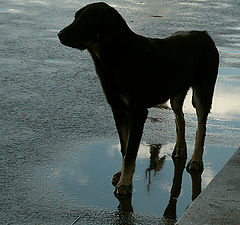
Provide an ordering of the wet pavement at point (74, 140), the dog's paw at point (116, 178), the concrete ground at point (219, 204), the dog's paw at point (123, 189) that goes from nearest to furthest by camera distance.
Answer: the concrete ground at point (219, 204), the wet pavement at point (74, 140), the dog's paw at point (123, 189), the dog's paw at point (116, 178)

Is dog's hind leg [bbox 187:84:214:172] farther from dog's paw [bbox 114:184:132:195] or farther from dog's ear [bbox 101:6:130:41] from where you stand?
dog's ear [bbox 101:6:130:41]

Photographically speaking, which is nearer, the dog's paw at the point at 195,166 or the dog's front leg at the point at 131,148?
the dog's front leg at the point at 131,148

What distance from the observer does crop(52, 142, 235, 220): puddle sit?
532 centimetres

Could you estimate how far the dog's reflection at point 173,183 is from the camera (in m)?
5.20

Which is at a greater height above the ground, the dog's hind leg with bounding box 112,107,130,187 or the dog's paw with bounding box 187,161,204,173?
the dog's hind leg with bounding box 112,107,130,187

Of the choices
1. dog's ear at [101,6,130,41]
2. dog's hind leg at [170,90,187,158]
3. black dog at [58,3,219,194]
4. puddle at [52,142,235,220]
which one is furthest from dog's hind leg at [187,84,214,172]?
dog's ear at [101,6,130,41]

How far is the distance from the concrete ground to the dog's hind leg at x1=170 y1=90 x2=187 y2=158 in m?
0.96

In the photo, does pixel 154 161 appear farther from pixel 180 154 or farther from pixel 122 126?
pixel 122 126

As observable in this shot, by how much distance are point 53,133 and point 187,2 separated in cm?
954

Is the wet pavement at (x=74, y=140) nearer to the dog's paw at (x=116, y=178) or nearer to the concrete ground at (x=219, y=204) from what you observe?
the dog's paw at (x=116, y=178)

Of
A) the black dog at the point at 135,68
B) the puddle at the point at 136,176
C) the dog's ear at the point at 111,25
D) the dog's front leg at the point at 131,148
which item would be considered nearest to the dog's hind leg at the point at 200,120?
the black dog at the point at 135,68

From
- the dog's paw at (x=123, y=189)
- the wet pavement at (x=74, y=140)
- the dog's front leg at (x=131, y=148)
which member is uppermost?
the dog's front leg at (x=131, y=148)

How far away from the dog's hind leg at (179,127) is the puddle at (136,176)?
4.8 inches

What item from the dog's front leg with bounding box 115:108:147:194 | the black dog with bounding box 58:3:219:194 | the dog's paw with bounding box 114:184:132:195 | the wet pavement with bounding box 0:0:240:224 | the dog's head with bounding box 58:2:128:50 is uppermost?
the dog's head with bounding box 58:2:128:50
